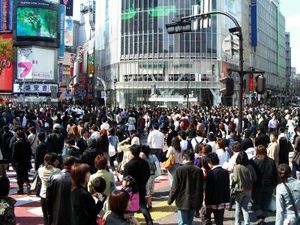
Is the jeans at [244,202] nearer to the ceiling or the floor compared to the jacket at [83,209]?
nearer to the floor

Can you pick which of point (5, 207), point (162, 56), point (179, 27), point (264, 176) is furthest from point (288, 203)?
point (162, 56)

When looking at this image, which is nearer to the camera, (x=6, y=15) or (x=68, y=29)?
(x=6, y=15)

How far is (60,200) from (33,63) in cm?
7867

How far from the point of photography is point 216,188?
8062 millimetres

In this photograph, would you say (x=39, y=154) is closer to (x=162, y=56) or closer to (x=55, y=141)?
(x=55, y=141)

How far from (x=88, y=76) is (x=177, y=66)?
38049 millimetres

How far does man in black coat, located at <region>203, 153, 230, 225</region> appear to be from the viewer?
8.03 metres

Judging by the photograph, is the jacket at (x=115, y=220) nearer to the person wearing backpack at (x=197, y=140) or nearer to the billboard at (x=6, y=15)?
the person wearing backpack at (x=197, y=140)

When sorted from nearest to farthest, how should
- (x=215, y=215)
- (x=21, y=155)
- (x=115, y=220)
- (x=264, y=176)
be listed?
(x=115, y=220) < (x=215, y=215) < (x=264, y=176) < (x=21, y=155)

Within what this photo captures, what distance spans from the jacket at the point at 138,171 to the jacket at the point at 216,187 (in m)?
1.28

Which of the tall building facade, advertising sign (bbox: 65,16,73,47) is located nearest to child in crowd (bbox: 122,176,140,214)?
the tall building facade

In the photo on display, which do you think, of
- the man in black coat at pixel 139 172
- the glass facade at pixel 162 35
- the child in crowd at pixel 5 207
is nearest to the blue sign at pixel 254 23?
the glass facade at pixel 162 35

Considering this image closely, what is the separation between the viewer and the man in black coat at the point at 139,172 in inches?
344

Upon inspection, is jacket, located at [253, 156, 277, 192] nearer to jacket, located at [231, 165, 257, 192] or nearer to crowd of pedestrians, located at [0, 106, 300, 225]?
crowd of pedestrians, located at [0, 106, 300, 225]
